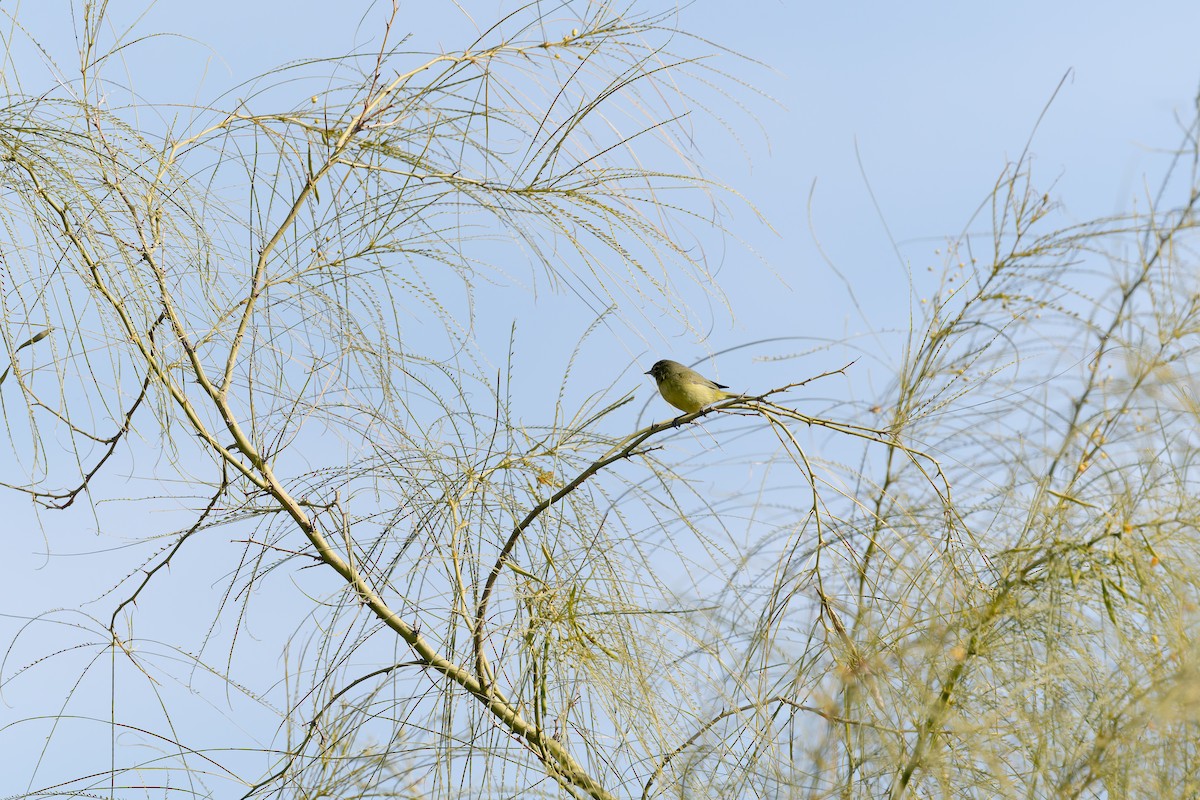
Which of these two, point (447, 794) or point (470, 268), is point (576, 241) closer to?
point (470, 268)

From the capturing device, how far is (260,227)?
10.4 feet

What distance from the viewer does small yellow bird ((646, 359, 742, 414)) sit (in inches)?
173

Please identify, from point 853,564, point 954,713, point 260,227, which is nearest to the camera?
point 954,713

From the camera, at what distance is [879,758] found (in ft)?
9.14

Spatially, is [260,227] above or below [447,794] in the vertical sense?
above

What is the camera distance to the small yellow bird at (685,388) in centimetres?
440

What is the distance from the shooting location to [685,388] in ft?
14.4

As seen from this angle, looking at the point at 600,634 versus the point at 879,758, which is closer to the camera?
the point at 879,758

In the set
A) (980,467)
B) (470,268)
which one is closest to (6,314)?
(470,268)

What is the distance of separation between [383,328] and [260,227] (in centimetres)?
36

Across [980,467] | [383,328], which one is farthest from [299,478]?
[980,467]

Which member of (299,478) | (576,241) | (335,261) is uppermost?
(335,261)

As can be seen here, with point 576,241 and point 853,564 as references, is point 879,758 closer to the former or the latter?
point 853,564

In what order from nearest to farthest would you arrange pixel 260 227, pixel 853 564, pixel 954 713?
pixel 954 713 < pixel 853 564 < pixel 260 227
